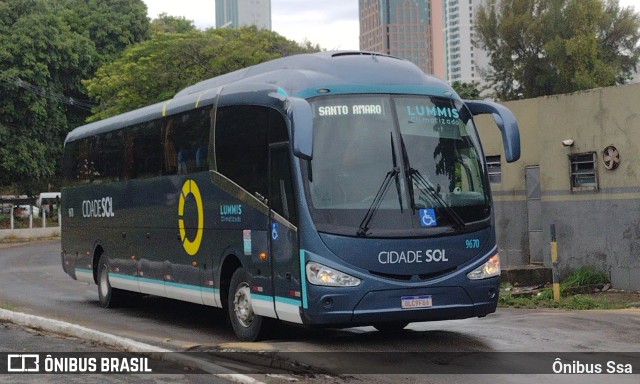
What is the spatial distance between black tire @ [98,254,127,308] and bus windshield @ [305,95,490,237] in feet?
27.4

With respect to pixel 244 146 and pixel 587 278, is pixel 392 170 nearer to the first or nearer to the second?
pixel 244 146

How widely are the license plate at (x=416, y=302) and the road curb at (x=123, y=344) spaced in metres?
2.32

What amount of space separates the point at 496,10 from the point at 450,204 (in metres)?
85.2

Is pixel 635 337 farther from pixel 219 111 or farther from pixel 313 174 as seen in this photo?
pixel 219 111

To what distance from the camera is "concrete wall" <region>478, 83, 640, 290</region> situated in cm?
1856

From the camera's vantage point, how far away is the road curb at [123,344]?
9.66 meters

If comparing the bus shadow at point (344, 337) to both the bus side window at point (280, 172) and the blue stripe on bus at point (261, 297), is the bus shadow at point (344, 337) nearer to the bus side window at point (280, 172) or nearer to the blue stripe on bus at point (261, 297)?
the blue stripe on bus at point (261, 297)

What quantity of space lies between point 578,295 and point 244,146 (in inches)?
313

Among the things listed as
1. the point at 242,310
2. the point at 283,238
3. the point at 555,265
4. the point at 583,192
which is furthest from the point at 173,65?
the point at 283,238

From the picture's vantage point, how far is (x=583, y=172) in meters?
19.7

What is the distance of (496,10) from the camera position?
93.8 m

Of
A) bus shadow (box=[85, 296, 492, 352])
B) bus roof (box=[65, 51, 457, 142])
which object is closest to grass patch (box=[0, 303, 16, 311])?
bus shadow (box=[85, 296, 492, 352])

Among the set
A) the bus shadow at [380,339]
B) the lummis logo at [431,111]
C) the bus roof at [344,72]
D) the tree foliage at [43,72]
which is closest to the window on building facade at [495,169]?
the bus shadow at [380,339]

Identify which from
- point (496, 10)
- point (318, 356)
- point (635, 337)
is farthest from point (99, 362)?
point (496, 10)
